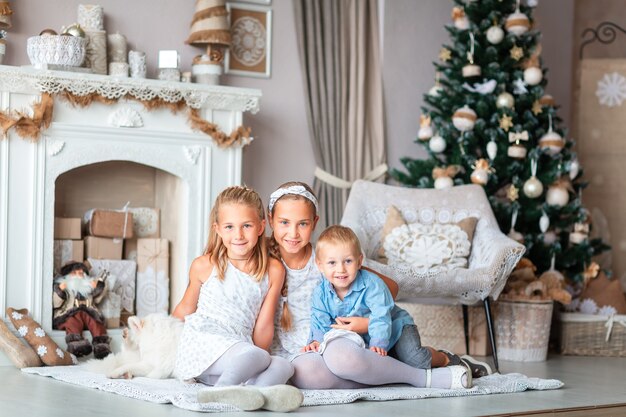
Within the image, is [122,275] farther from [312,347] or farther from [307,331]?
[312,347]

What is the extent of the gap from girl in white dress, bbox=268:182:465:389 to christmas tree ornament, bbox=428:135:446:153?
1812mm

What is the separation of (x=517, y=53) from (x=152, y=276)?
243 cm

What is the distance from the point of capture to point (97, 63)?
16.4 feet

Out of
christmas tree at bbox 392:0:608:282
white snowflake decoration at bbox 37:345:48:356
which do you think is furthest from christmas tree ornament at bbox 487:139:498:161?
white snowflake decoration at bbox 37:345:48:356

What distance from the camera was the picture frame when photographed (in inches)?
219

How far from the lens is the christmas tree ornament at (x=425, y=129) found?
579 cm

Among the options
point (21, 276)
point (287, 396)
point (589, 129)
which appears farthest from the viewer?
point (589, 129)

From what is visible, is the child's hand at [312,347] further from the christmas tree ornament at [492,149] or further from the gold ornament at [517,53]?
the gold ornament at [517,53]

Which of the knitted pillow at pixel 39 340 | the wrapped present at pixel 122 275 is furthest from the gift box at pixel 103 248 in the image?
the knitted pillow at pixel 39 340

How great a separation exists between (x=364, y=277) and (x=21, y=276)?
1.92m

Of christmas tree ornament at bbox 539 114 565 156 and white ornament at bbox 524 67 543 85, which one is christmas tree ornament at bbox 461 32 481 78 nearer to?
white ornament at bbox 524 67 543 85

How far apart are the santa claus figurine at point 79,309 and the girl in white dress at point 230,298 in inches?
42.0

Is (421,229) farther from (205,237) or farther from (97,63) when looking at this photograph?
(97,63)

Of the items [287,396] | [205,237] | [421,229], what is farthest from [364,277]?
[205,237]
